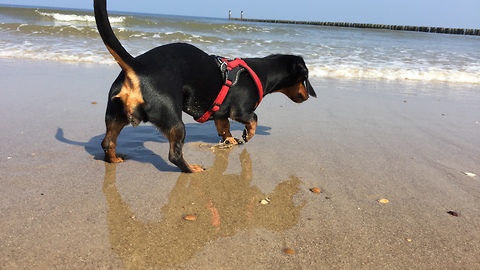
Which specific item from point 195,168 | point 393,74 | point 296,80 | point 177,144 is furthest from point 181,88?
point 393,74

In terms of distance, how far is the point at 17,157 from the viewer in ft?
9.30

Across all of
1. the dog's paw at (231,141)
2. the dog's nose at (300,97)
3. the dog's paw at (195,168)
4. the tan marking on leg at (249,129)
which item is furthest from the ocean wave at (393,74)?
the dog's paw at (195,168)

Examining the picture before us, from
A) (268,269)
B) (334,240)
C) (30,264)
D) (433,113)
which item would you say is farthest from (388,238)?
(433,113)

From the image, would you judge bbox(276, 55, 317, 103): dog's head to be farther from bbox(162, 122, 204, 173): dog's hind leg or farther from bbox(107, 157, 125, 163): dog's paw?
bbox(107, 157, 125, 163): dog's paw

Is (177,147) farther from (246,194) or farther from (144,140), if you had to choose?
(144,140)

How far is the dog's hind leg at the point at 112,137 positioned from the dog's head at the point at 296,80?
1566 mm

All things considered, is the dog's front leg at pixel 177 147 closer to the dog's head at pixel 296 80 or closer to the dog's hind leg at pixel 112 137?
the dog's hind leg at pixel 112 137

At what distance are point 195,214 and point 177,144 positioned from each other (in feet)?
2.18

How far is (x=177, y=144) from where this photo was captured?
8.75 ft

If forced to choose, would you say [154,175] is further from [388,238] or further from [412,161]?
[412,161]

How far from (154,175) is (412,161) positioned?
206 centimetres

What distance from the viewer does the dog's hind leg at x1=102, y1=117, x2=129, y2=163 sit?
2695 mm

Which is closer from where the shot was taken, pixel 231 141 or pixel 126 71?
pixel 126 71

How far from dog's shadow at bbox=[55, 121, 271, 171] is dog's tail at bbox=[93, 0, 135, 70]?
85 cm
